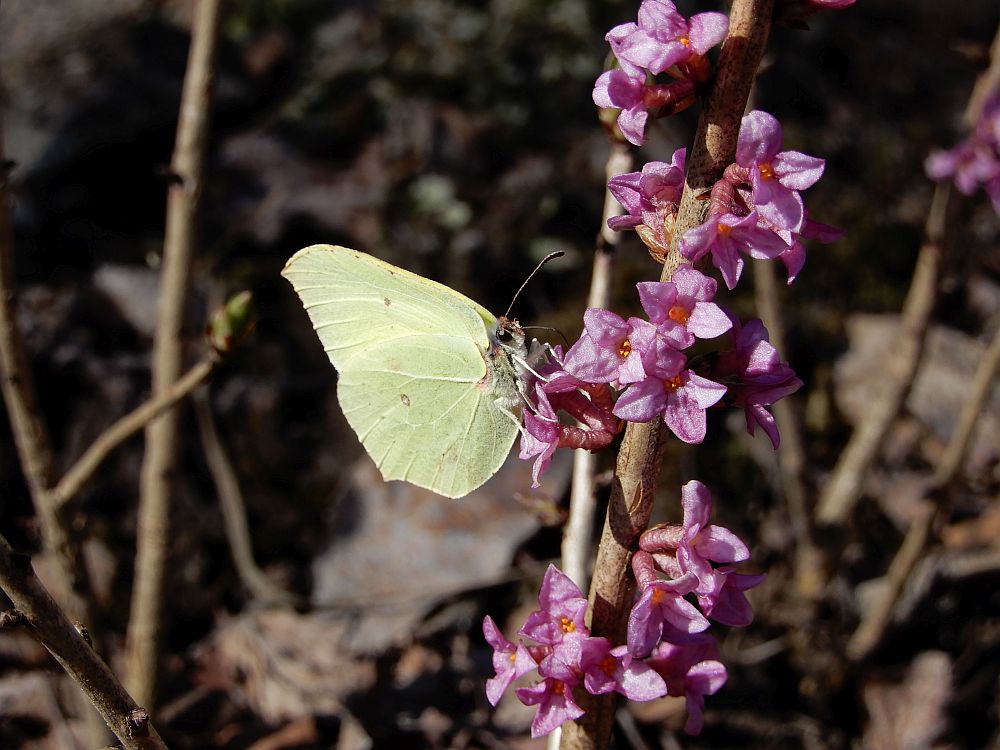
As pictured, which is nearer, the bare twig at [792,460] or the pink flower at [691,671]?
the pink flower at [691,671]

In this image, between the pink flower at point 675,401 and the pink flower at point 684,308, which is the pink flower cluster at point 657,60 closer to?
the pink flower at point 684,308

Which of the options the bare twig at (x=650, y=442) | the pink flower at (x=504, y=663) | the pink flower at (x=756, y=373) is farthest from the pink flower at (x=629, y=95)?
the pink flower at (x=504, y=663)

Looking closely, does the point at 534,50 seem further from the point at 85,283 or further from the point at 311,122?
the point at 85,283

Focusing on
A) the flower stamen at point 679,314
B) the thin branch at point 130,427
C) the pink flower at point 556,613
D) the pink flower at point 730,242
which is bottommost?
the thin branch at point 130,427

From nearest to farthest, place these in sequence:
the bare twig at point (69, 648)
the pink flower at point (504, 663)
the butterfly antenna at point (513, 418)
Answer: the bare twig at point (69, 648) → the pink flower at point (504, 663) → the butterfly antenna at point (513, 418)

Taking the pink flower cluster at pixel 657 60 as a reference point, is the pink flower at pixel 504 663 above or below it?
below

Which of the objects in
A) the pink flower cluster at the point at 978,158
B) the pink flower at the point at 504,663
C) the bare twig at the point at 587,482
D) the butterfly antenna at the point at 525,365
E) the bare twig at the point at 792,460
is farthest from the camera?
the bare twig at the point at 792,460
